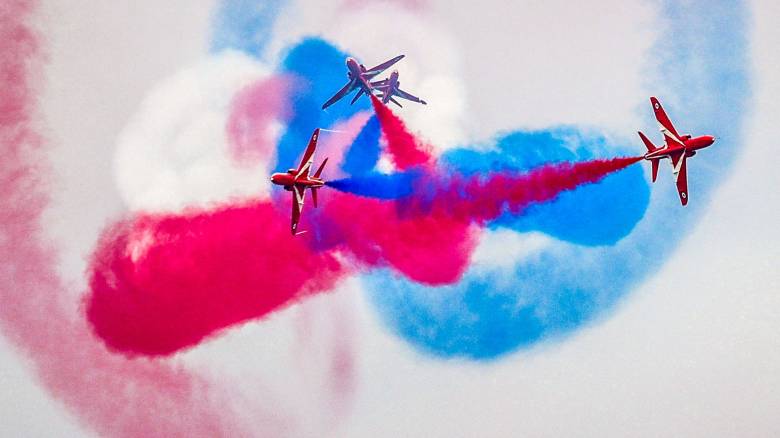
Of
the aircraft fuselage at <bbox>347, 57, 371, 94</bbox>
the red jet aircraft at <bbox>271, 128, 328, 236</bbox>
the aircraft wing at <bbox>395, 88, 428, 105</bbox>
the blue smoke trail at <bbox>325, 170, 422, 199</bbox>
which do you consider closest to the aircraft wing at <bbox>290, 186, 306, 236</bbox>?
the red jet aircraft at <bbox>271, 128, 328, 236</bbox>

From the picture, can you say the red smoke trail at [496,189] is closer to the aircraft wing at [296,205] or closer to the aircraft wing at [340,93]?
the aircraft wing at [296,205]

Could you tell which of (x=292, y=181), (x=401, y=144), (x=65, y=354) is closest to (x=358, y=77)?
(x=401, y=144)

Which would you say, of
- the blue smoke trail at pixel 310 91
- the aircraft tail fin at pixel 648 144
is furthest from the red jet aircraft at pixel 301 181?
the aircraft tail fin at pixel 648 144

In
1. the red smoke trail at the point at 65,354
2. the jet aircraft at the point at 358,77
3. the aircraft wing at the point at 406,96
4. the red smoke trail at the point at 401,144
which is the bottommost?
the red smoke trail at the point at 65,354

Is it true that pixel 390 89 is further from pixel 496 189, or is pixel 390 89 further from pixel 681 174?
pixel 681 174

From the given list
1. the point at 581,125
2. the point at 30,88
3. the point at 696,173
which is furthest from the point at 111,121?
the point at 696,173

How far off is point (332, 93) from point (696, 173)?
33.9 feet

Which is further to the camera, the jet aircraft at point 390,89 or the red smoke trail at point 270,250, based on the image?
the jet aircraft at point 390,89

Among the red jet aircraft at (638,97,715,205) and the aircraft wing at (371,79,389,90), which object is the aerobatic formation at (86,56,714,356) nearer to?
the red jet aircraft at (638,97,715,205)

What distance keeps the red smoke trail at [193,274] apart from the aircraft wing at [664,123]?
30.0ft

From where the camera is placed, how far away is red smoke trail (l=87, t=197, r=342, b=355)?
18234mm

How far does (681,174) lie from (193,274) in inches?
509

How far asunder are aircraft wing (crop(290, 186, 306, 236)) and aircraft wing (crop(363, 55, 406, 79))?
163 inches

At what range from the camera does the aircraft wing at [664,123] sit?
18.2 meters
